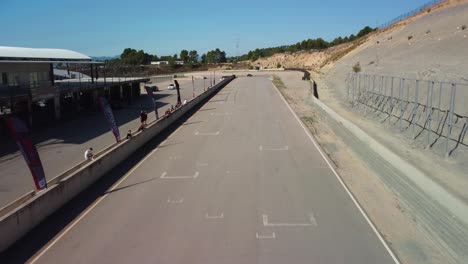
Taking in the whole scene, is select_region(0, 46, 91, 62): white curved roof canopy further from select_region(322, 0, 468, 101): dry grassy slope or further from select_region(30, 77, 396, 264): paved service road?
select_region(322, 0, 468, 101): dry grassy slope

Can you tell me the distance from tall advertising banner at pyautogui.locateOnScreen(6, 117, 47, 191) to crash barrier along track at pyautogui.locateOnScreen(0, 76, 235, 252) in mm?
375

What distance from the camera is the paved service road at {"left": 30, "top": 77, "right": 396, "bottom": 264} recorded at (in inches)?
433

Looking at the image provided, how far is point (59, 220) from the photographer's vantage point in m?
13.7

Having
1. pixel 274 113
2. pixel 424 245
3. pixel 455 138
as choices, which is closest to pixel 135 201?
pixel 424 245

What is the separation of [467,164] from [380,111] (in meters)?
15.9

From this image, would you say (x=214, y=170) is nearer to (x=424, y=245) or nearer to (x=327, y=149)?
(x=327, y=149)

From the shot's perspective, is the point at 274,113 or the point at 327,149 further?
the point at 274,113

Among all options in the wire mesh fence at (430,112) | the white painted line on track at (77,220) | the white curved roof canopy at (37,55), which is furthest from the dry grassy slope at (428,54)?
the white curved roof canopy at (37,55)

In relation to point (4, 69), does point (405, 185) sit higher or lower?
lower

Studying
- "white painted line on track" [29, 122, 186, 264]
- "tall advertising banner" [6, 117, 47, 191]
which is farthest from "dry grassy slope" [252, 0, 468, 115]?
"tall advertising banner" [6, 117, 47, 191]

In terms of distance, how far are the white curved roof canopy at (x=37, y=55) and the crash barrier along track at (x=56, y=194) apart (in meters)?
26.7

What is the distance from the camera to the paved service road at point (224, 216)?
433 inches

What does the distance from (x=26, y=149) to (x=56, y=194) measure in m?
1.60

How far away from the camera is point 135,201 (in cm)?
1552
